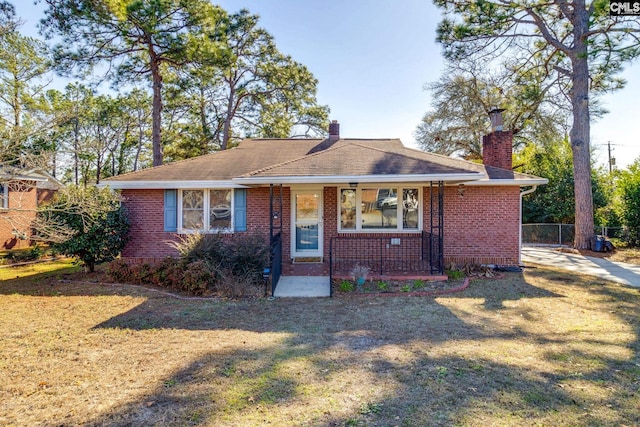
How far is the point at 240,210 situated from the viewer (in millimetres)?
10375

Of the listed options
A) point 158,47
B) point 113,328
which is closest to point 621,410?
point 113,328

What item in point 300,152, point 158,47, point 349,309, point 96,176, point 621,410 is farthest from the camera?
point 96,176

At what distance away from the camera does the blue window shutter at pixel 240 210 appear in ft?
34.0

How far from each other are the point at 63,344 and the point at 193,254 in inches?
140

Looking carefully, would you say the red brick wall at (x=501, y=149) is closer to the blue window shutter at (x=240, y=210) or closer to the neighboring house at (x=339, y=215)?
the neighboring house at (x=339, y=215)

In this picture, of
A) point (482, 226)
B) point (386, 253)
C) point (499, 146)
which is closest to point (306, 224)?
point (386, 253)

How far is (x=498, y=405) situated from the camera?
3.19m

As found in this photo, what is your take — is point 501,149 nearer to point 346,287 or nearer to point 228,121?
point 346,287

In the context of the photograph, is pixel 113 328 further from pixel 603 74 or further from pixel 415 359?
pixel 603 74

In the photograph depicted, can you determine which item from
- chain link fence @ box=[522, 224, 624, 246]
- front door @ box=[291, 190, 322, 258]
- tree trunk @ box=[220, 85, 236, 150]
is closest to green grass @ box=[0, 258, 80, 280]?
front door @ box=[291, 190, 322, 258]

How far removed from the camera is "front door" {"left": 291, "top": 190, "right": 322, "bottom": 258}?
10477 mm

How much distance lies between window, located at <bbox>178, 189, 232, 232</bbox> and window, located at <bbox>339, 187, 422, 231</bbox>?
3.55m

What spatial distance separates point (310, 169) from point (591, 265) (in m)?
10.0

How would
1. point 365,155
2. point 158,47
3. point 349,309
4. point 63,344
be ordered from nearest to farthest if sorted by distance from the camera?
1. point 63,344
2. point 349,309
3. point 365,155
4. point 158,47
